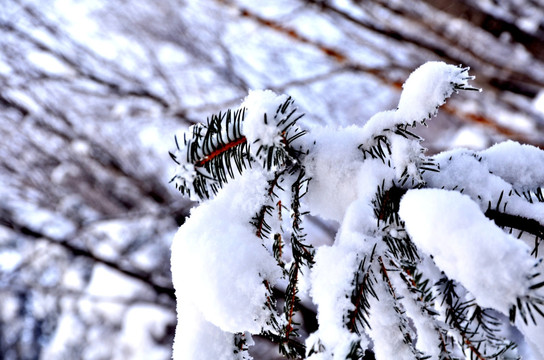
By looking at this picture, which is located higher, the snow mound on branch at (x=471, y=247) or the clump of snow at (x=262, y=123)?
the clump of snow at (x=262, y=123)

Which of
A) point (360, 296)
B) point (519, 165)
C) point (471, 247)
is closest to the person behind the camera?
point (471, 247)

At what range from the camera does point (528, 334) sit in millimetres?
696

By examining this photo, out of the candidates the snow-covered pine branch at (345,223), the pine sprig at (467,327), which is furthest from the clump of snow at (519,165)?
the pine sprig at (467,327)

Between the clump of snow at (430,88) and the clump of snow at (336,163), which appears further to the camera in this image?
the clump of snow at (336,163)

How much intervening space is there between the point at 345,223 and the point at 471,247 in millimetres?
225

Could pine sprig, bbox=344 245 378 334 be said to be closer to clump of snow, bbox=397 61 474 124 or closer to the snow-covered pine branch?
the snow-covered pine branch

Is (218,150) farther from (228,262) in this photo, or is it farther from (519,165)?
(519,165)

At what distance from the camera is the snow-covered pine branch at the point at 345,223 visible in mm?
542

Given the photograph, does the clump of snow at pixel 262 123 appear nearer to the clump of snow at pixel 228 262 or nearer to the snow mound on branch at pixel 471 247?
the clump of snow at pixel 228 262

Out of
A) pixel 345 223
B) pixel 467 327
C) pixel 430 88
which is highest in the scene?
pixel 430 88

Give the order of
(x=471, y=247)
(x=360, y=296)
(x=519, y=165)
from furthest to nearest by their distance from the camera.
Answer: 1. (x=519, y=165)
2. (x=360, y=296)
3. (x=471, y=247)

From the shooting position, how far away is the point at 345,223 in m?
0.64

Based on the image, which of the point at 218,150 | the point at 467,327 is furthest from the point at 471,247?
the point at 218,150

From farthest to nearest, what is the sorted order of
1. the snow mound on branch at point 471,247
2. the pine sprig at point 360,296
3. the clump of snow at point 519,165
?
the clump of snow at point 519,165 < the pine sprig at point 360,296 < the snow mound on branch at point 471,247
